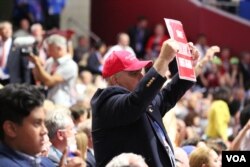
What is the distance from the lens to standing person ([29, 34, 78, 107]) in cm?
950

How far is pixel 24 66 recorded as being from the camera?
33.4ft

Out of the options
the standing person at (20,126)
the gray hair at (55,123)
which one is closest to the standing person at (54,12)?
the gray hair at (55,123)

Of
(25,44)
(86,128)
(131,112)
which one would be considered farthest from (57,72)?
(131,112)

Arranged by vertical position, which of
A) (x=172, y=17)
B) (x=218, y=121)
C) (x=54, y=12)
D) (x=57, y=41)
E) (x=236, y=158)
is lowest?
(x=172, y=17)

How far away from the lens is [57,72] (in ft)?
31.7

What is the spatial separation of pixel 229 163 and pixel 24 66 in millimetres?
6059

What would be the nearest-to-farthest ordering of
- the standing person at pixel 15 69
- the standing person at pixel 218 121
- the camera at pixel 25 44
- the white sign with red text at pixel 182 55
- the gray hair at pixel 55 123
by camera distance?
the white sign with red text at pixel 182 55
the gray hair at pixel 55 123
the standing person at pixel 218 121
the camera at pixel 25 44
the standing person at pixel 15 69

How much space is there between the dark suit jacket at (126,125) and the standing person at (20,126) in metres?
0.87

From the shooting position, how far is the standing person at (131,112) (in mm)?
4652

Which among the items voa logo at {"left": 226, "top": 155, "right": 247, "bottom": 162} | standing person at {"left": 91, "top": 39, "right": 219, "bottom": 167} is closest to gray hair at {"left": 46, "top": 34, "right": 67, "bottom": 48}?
standing person at {"left": 91, "top": 39, "right": 219, "bottom": 167}

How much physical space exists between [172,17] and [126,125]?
13470 mm

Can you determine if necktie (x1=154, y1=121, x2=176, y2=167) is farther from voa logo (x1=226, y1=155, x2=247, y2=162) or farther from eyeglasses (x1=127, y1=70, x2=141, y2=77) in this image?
voa logo (x1=226, y1=155, x2=247, y2=162)

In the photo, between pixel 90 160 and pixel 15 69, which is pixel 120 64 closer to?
pixel 90 160

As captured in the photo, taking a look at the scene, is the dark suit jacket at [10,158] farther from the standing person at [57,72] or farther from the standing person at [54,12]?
the standing person at [54,12]
